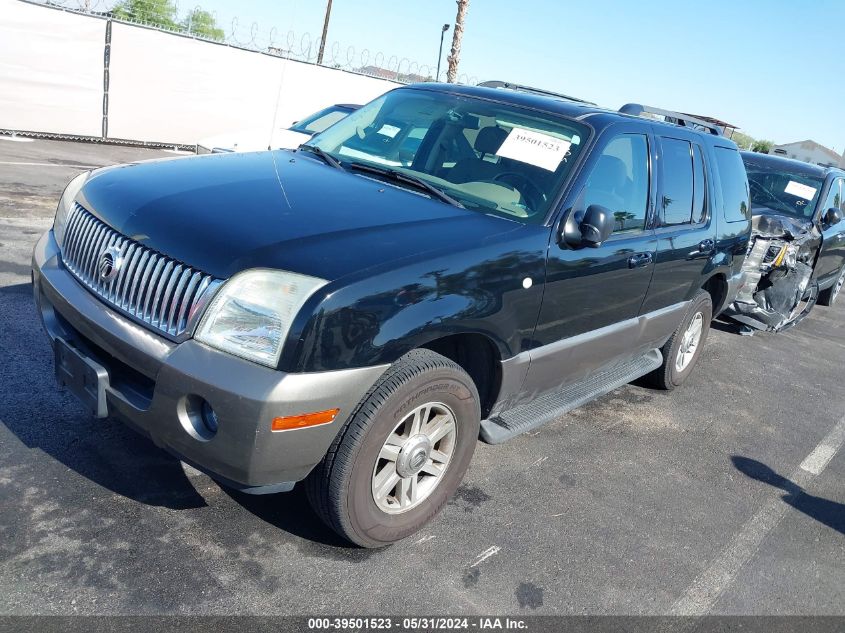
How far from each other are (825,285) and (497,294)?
337 inches

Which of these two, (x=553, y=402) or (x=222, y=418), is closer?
(x=222, y=418)

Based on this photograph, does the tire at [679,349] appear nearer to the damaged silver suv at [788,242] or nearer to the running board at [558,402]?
the running board at [558,402]

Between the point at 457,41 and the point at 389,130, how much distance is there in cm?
2245

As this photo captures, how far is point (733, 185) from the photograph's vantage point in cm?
569

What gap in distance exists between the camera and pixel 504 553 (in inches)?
130

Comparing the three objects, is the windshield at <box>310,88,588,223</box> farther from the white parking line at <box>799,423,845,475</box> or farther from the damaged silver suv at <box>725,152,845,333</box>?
the damaged silver suv at <box>725,152,845,333</box>

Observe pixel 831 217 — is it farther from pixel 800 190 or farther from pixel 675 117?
pixel 675 117

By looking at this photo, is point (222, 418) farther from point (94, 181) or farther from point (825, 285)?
point (825, 285)

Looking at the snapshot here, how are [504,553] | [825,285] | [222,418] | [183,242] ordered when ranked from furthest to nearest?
[825,285], [504,553], [183,242], [222,418]

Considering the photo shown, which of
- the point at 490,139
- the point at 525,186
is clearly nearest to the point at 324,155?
the point at 490,139

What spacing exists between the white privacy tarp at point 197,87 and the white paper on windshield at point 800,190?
32.8 feet

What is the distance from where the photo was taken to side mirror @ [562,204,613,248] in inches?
139

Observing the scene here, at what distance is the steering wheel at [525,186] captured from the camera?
363 cm

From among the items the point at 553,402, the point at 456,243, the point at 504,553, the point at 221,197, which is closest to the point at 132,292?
the point at 221,197
